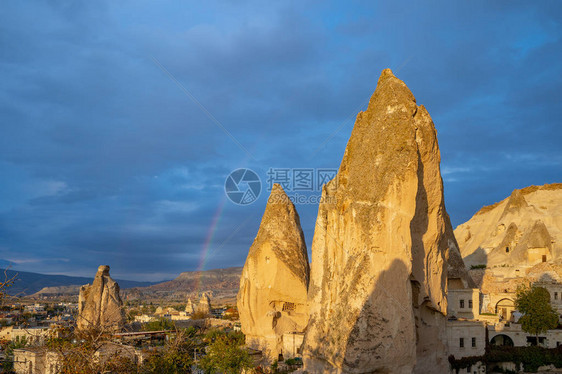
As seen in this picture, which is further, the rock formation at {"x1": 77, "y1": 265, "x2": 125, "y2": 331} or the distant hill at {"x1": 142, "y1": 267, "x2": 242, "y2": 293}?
the distant hill at {"x1": 142, "y1": 267, "x2": 242, "y2": 293}

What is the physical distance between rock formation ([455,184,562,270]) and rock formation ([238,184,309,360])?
104ft

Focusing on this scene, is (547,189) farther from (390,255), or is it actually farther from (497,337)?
(390,255)

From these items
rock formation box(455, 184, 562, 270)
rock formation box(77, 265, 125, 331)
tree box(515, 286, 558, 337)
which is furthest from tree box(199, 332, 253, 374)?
rock formation box(455, 184, 562, 270)

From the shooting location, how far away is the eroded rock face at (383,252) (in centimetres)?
1638

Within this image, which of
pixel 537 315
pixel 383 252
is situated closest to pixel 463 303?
pixel 537 315

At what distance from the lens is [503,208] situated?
79375mm

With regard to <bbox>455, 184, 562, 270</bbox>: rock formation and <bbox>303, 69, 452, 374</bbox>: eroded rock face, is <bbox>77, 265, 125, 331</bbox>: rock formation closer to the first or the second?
<bbox>303, 69, 452, 374</bbox>: eroded rock face

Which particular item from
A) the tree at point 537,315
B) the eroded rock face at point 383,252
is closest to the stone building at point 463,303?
the tree at point 537,315

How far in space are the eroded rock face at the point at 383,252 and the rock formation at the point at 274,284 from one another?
10464 millimetres

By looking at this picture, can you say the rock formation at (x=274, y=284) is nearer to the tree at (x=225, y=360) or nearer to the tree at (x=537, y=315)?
the tree at (x=225, y=360)

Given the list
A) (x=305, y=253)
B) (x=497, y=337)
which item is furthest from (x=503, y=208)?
(x=305, y=253)

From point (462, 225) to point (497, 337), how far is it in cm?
5746

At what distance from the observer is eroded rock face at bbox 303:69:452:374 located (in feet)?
53.7

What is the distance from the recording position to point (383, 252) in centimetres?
1673
